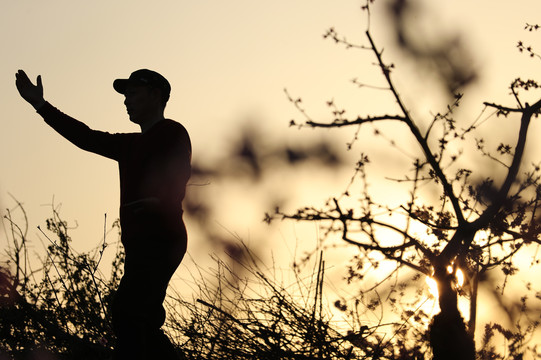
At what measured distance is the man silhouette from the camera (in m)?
3.88

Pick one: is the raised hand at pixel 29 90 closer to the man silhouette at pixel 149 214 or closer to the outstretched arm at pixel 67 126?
the outstretched arm at pixel 67 126

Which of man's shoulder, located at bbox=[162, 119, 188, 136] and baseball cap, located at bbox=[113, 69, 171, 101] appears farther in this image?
baseball cap, located at bbox=[113, 69, 171, 101]

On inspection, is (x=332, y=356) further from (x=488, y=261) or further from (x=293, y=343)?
(x=488, y=261)

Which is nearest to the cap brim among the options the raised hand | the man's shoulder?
the man's shoulder

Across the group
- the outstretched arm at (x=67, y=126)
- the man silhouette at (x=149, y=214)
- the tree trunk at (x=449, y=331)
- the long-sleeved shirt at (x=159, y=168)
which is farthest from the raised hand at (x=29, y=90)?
the tree trunk at (x=449, y=331)

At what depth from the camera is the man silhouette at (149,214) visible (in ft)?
12.7

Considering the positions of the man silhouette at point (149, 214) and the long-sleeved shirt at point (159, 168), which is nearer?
the man silhouette at point (149, 214)

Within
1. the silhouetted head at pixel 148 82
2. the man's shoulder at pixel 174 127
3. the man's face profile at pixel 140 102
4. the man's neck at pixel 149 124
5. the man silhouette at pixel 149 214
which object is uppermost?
the silhouetted head at pixel 148 82

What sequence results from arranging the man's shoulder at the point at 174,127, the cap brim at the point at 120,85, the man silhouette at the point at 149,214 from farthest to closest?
the cap brim at the point at 120,85
the man's shoulder at the point at 174,127
the man silhouette at the point at 149,214

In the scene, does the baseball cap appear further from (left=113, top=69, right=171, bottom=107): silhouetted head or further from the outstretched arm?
the outstretched arm

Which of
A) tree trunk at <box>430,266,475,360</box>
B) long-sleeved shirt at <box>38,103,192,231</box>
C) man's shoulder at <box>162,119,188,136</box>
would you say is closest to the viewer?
long-sleeved shirt at <box>38,103,192,231</box>

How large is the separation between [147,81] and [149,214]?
2.94 ft

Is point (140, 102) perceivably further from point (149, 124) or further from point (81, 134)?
point (81, 134)

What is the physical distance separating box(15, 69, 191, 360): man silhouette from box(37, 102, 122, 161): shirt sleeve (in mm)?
Answer: 161
